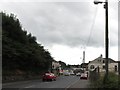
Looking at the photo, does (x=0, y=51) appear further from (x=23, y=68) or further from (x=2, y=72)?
(x=23, y=68)

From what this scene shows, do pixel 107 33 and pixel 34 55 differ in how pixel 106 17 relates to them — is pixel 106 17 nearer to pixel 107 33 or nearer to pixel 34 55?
pixel 107 33

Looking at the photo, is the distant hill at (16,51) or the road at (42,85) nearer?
the road at (42,85)

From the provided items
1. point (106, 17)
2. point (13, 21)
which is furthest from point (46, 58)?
point (106, 17)

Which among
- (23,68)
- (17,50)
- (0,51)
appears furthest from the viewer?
(23,68)

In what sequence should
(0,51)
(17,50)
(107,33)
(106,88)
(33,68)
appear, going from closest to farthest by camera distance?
(106,88) < (107,33) < (0,51) < (17,50) < (33,68)

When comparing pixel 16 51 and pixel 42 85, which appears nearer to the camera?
pixel 42 85

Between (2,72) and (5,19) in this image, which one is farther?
(5,19)

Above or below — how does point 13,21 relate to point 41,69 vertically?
above

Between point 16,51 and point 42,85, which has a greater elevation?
point 16,51

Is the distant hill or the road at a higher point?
the distant hill

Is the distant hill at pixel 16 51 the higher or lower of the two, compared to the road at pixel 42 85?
higher

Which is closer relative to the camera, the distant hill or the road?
the road

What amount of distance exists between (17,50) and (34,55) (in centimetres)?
768

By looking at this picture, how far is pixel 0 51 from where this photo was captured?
54.7 meters
